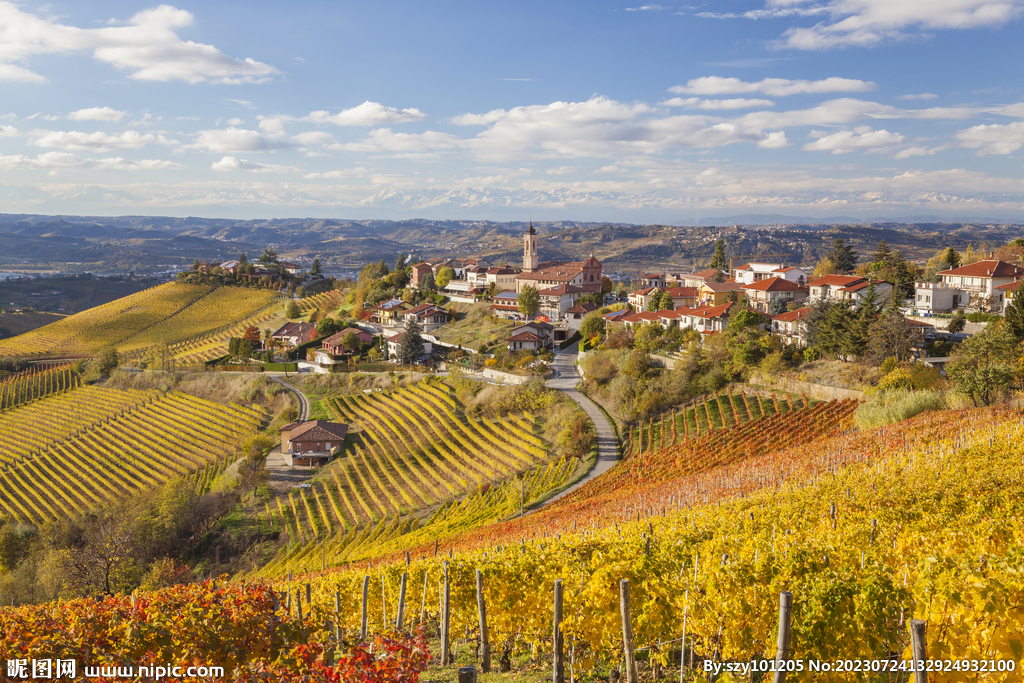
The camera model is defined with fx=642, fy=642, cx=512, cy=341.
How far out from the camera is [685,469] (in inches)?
1101

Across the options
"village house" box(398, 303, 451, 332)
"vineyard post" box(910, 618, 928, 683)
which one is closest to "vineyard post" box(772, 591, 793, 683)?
"vineyard post" box(910, 618, 928, 683)

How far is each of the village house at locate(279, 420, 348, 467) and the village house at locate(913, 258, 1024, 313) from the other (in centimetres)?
3986

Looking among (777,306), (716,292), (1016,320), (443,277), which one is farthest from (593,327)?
A: (443,277)

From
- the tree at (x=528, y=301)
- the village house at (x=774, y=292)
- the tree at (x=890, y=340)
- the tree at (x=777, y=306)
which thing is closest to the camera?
the tree at (x=890, y=340)

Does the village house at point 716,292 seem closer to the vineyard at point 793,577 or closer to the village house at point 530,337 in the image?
the village house at point 530,337

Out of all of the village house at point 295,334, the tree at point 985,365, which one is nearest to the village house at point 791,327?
the tree at point 985,365

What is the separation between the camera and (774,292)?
1984 inches

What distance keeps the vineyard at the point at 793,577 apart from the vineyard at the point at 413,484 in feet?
45.4

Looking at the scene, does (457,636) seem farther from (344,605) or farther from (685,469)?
(685,469)

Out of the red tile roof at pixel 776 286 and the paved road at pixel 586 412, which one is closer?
the paved road at pixel 586 412

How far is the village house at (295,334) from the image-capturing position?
228 feet

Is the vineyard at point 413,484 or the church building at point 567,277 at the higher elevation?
the church building at point 567,277

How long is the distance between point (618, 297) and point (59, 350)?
68.0 m

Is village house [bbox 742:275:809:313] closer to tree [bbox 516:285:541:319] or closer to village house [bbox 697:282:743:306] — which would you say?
village house [bbox 697:282:743:306]
